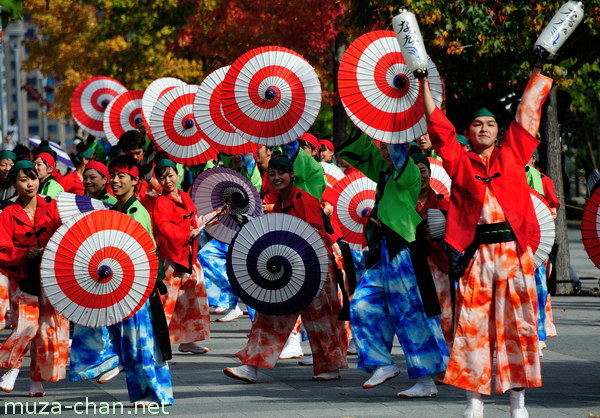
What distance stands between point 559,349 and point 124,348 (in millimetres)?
4409

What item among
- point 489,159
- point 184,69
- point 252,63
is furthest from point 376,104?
point 184,69

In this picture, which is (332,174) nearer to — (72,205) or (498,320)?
(72,205)

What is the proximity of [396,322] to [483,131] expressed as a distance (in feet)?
6.46

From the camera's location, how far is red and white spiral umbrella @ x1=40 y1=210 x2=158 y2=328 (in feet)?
26.1

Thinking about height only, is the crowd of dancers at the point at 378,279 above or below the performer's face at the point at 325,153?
below

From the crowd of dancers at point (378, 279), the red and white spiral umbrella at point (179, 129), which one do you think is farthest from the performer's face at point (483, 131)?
the red and white spiral umbrella at point (179, 129)

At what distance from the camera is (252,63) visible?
10273 millimetres

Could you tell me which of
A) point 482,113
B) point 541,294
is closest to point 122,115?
point 541,294

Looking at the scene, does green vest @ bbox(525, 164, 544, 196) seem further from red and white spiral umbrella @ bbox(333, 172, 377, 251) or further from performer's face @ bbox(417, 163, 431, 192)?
performer's face @ bbox(417, 163, 431, 192)

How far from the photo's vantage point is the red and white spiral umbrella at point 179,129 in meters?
13.1

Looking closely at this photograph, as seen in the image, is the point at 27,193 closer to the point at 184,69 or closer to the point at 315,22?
the point at 315,22

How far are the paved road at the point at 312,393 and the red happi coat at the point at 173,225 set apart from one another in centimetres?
97

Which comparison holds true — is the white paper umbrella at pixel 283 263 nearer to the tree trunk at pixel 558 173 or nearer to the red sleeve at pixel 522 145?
the red sleeve at pixel 522 145

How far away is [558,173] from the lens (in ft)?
52.8
